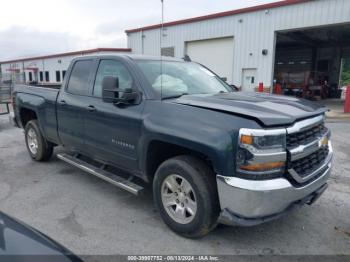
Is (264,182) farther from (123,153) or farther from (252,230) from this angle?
(123,153)

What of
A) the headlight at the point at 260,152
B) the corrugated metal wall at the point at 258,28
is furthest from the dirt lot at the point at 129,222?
the corrugated metal wall at the point at 258,28

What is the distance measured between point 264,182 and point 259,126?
0.49 meters

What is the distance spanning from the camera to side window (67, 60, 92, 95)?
4.48 m

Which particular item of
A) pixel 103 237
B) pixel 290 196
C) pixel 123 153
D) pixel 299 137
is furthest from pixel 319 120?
pixel 103 237

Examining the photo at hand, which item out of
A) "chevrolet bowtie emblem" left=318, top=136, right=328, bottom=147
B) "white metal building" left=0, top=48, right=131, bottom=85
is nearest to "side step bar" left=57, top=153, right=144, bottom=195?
"chevrolet bowtie emblem" left=318, top=136, right=328, bottom=147

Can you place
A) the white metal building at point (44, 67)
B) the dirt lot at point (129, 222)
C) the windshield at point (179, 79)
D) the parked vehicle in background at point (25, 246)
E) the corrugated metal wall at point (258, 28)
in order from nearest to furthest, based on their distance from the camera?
1. the parked vehicle in background at point (25, 246)
2. the dirt lot at point (129, 222)
3. the windshield at point (179, 79)
4. the corrugated metal wall at point (258, 28)
5. the white metal building at point (44, 67)

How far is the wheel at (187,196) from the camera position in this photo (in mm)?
2904

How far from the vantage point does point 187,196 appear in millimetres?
3102

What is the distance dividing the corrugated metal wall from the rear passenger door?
13597mm

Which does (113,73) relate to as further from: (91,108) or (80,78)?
(80,78)

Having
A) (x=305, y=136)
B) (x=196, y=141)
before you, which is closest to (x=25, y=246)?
(x=196, y=141)

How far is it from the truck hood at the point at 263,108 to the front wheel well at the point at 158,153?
Result: 0.49 metres

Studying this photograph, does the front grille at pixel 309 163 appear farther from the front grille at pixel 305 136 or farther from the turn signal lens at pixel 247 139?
the turn signal lens at pixel 247 139

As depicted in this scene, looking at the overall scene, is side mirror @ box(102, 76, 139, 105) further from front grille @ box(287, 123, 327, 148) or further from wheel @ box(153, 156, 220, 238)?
front grille @ box(287, 123, 327, 148)
